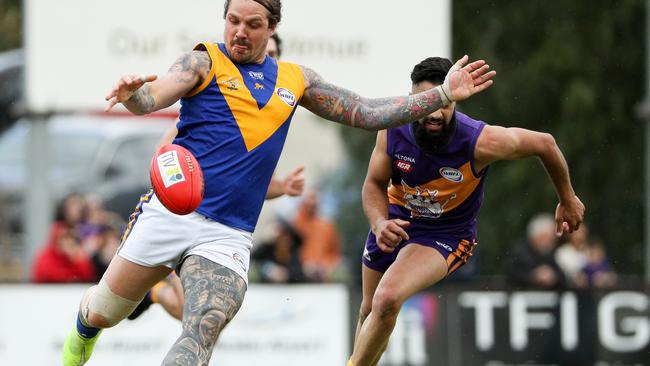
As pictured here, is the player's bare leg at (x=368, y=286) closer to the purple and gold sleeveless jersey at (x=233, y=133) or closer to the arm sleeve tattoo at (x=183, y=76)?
the purple and gold sleeveless jersey at (x=233, y=133)

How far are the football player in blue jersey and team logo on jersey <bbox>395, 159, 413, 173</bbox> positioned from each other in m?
0.77

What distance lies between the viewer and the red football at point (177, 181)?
624 cm

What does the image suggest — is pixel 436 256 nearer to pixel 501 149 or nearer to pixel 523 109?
pixel 501 149

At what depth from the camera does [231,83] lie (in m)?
6.69

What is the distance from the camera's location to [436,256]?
7.83m

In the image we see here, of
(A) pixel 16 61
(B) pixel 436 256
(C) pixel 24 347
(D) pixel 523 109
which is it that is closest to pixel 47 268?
(C) pixel 24 347

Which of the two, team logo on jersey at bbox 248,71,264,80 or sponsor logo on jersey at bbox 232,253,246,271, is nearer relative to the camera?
sponsor logo on jersey at bbox 232,253,246,271

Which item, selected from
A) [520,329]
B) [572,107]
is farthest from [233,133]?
[572,107]

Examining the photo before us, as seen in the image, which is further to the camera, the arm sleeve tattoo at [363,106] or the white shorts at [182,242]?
the arm sleeve tattoo at [363,106]

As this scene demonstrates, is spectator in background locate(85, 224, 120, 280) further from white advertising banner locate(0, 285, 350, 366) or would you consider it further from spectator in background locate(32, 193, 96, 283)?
white advertising banner locate(0, 285, 350, 366)

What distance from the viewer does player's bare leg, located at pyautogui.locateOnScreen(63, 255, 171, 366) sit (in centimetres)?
670

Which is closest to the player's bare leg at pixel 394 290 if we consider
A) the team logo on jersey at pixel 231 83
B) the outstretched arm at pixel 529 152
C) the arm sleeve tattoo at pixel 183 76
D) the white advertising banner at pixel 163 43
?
the outstretched arm at pixel 529 152

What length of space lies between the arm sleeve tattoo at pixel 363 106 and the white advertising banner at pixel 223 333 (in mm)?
5176

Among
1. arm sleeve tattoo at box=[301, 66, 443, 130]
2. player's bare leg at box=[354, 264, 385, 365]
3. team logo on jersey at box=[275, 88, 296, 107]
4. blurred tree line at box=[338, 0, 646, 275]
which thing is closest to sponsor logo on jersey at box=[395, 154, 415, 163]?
arm sleeve tattoo at box=[301, 66, 443, 130]
